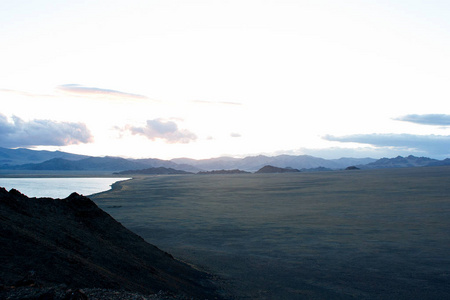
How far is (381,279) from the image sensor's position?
413 inches

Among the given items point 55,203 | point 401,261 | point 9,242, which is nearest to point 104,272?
point 9,242

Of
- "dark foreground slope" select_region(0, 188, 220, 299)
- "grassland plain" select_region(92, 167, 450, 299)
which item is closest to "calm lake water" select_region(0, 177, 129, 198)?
"grassland plain" select_region(92, 167, 450, 299)

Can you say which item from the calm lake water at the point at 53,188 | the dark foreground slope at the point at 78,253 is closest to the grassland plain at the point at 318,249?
the dark foreground slope at the point at 78,253

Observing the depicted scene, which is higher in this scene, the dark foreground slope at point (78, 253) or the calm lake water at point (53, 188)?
the dark foreground slope at point (78, 253)

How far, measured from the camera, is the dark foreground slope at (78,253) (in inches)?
282

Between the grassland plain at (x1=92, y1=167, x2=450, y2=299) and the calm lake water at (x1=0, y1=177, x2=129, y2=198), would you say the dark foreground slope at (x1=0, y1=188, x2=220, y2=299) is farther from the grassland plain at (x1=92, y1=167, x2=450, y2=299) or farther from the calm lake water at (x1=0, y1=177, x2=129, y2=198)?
the calm lake water at (x1=0, y1=177, x2=129, y2=198)

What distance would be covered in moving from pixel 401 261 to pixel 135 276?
9218 millimetres

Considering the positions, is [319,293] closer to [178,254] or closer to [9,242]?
[178,254]

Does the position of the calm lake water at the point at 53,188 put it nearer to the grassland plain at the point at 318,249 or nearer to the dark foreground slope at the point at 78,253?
the grassland plain at the point at 318,249

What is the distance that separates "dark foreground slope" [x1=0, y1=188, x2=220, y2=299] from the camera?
7.16 metres

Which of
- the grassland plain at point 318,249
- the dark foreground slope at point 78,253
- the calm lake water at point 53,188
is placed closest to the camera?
the dark foreground slope at point 78,253

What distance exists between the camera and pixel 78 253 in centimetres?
917

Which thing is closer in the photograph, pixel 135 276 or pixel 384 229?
pixel 135 276

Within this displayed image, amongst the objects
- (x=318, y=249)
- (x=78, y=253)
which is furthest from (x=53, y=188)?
(x=78, y=253)
